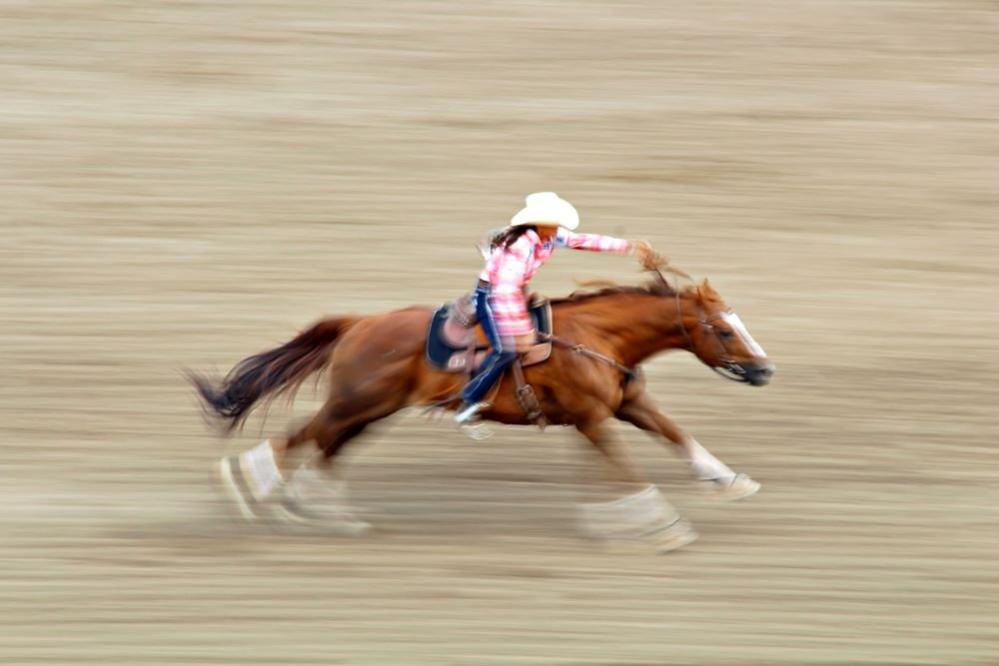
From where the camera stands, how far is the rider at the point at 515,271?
27.0 feet

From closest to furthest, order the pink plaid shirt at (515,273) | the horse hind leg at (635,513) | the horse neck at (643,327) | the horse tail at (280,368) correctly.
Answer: the pink plaid shirt at (515,273)
the horse hind leg at (635,513)
the horse neck at (643,327)
the horse tail at (280,368)

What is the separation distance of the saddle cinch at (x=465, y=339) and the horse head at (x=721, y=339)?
0.76 meters

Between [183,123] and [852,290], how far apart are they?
7.28 metres

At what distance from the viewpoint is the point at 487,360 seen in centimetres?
832

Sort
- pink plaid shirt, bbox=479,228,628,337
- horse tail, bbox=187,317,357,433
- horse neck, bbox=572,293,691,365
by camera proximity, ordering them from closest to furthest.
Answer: pink plaid shirt, bbox=479,228,628,337
horse neck, bbox=572,293,691,365
horse tail, bbox=187,317,357,433

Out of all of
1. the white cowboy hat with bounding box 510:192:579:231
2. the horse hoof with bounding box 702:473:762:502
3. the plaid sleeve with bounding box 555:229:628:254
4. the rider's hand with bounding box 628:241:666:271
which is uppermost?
the white cowboy hat with bounding box 510:192:579:231

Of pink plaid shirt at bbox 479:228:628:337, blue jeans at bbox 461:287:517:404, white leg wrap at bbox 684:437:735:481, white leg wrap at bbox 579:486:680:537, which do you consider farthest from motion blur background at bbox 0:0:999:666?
pink plaid shirt at bbox 479:228:628:337

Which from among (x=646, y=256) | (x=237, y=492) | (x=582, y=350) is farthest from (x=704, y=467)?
(x=237, y=492)

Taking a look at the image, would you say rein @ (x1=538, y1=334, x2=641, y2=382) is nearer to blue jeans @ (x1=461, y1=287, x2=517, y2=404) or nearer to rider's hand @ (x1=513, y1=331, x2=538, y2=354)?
rider's hand @ (x1=513, y1=331, x2=538, y2=354)

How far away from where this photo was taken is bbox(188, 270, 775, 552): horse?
329 inches

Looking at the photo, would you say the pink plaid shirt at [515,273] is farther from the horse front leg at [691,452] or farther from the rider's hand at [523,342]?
the horse front leg at [691,452]

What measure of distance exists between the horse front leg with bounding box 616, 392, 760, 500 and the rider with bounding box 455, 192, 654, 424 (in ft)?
2.59

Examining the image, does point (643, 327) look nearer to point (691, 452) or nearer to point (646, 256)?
point (646, 256)

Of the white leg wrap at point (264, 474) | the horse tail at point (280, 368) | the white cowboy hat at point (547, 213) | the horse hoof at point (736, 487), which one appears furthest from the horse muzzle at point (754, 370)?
the white leg wrap at point (264, 474)
